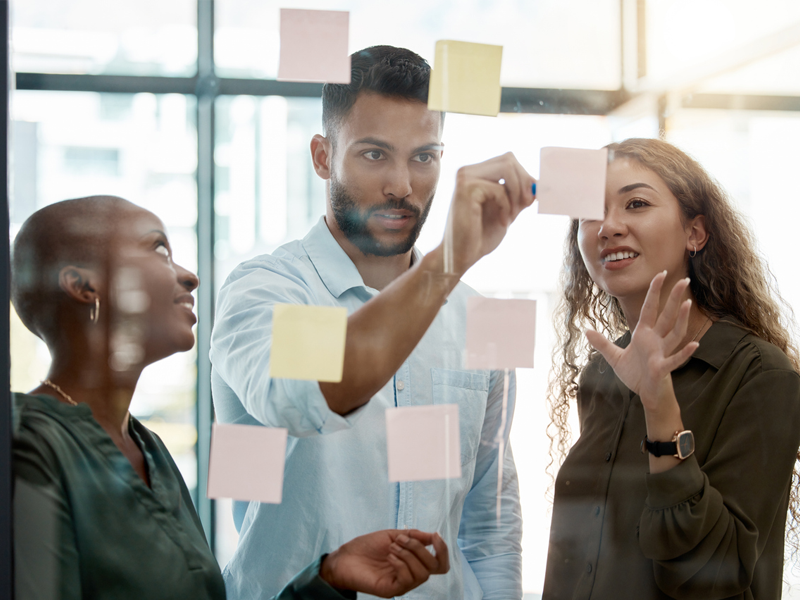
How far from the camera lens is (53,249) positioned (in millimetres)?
795

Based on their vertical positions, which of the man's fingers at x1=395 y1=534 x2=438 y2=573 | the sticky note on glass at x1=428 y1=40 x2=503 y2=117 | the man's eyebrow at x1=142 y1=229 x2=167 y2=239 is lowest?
the man's fingers at x1=395 y1=534 x2=438 y2=573

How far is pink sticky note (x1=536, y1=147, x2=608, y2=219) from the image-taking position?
0.82m

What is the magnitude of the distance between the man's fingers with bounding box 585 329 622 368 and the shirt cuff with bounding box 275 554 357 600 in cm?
47

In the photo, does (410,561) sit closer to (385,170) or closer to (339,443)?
(339,443)

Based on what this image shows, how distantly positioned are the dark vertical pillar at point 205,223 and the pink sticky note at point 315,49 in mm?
120

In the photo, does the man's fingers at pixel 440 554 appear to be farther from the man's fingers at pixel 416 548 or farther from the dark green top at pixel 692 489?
the dark green top at pixel 692 489

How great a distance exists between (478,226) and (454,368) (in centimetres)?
20


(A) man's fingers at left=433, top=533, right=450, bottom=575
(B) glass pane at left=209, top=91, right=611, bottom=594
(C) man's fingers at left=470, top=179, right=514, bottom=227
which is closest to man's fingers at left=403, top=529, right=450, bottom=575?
(A) man's fingers at left=433, top=533, right=450, bottom=575

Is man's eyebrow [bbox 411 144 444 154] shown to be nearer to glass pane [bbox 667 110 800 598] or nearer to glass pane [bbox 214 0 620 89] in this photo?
glass pane [bbox 214 0 620 89]

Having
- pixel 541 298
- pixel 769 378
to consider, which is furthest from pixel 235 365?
pixel 769 378

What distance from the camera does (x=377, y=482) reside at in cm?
83

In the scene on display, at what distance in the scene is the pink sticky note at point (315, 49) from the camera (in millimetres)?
803

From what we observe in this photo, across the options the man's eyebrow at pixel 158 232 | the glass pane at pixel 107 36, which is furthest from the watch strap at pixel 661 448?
the glass pane at pixel 107 36

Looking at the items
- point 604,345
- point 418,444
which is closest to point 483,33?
point 604,345
